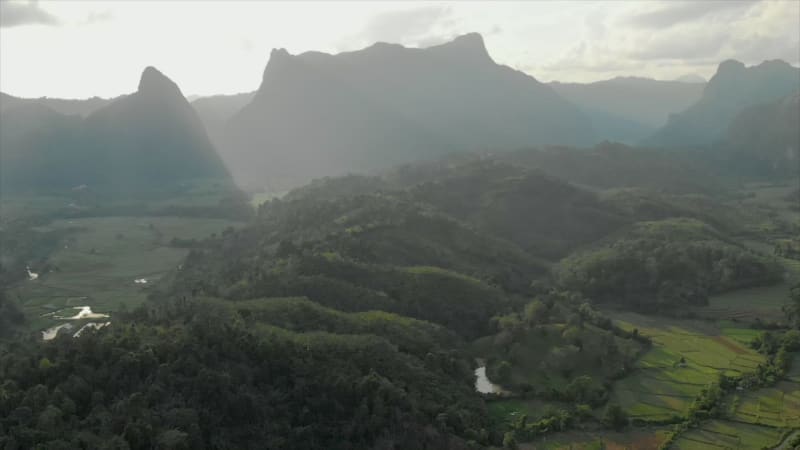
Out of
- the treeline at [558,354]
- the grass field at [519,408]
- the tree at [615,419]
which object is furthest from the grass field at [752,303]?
the grass field at [519,408]

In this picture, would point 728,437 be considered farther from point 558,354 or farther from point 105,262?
point 105,262

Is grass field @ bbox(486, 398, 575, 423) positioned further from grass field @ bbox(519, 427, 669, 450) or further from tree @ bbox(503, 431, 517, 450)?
tree @ bbox(503, 431, 517, 450)

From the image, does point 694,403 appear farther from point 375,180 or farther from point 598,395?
point 375,180

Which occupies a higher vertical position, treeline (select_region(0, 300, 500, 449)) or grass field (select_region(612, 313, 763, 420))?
treeline (select_region(0, 300, 500, 449))

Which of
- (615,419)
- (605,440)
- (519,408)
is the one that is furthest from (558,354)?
(605,440)

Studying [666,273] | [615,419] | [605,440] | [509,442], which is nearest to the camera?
[509,442]

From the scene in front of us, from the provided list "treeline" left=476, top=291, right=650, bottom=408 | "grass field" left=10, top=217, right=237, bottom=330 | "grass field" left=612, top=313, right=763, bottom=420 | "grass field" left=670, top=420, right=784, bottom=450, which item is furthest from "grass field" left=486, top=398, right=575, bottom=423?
"grass field" left=10, top=217, right=237, bottom=330
